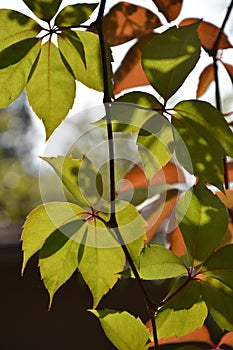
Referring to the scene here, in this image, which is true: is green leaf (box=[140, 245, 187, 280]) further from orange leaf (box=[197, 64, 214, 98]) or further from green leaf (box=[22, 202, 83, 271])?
orange leaf (box=[197, 64, 214, 98])

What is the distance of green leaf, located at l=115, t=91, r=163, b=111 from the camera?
0.25 m

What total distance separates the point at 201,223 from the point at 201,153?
0.08ft

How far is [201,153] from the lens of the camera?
249 millimetres

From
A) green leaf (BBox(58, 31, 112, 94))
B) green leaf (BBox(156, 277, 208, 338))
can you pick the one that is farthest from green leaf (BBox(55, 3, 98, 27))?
green leaf (BBox(156, 277, 208, 338))

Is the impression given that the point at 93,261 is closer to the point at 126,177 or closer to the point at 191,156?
the point at 191,156

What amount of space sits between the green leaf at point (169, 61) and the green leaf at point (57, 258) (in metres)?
0.06

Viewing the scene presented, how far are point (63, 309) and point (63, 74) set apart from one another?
6.95ft

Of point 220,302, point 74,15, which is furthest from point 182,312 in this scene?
point 74,15

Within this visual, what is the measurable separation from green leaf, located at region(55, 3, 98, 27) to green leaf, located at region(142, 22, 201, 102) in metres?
0.03

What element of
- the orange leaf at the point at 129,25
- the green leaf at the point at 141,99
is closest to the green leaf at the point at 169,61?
the green leaf at the point at 141,99

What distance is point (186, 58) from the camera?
0.82ft

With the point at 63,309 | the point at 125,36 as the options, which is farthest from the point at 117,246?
the point at 63,309

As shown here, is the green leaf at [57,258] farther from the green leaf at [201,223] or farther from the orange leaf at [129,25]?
the orange leaf at [129,25]

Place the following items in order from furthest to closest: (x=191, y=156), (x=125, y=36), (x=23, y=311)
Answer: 1. (x=23, y=311)
2. (x=125, y=36)
3. (x=191, y=156)
